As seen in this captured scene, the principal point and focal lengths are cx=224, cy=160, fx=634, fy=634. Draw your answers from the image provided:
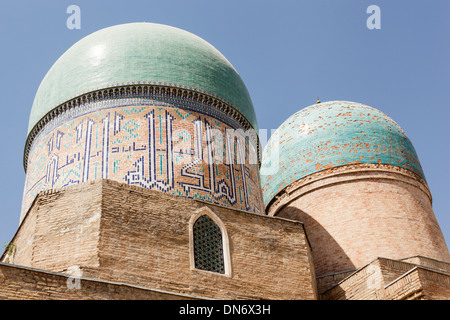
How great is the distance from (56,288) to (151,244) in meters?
1.24

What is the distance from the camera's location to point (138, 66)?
28.3 ft

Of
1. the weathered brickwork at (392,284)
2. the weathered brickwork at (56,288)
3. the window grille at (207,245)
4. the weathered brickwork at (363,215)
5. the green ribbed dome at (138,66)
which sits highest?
the green ribbed dome at (138,66)

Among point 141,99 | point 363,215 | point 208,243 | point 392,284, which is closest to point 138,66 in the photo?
point 141,99

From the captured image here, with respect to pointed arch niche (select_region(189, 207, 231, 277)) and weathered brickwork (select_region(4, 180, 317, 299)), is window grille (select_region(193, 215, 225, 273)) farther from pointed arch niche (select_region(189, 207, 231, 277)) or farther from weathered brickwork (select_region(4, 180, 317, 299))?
weathered brickwork (select_region(4, 180, 317, 299))

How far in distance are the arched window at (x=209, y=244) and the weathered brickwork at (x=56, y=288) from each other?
0.87 metres

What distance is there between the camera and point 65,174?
7.98m

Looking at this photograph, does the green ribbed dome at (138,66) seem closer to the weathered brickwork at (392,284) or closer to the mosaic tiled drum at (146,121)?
the mosaic tiled drum at (146,121)

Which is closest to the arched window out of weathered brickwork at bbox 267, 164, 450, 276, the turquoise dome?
weathered brickwork at bbox 267, 164, 450, 276

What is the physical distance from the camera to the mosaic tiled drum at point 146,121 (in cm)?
788

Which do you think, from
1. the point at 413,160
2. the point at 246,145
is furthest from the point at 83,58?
the point at 413,160

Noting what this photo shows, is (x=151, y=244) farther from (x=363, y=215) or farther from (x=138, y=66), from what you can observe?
(x=363, y=215)

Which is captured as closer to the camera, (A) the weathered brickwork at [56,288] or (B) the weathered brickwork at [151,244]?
(A) the weathered brickwork at [56,288]

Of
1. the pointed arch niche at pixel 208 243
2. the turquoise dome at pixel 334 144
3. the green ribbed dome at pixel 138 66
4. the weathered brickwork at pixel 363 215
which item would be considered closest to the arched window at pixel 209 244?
the pointed arch niche at pixel 208 243
